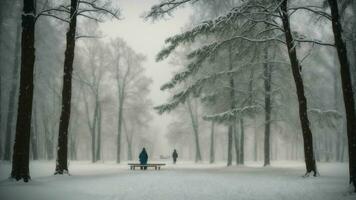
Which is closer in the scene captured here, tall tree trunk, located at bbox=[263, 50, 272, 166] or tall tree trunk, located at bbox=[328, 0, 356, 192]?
tall tree trunk, located at bbox=[328, 0, 356, 192]

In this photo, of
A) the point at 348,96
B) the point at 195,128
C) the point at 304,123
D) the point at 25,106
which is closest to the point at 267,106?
the point at 304,123

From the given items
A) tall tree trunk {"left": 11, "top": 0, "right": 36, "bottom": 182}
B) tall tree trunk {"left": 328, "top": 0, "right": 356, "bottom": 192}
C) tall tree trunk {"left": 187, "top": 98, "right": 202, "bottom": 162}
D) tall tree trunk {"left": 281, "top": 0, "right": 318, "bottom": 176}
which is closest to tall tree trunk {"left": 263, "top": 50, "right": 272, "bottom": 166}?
tall tree trunk {"left": 281, "top": 0, "right": 318, "bottom": 176}

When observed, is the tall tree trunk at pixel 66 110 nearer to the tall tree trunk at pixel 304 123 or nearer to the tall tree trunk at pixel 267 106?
the tall tree trunk at pixel 304 123

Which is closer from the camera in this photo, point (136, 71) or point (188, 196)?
point (188, 196)

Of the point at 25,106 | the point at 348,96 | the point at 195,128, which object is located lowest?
the point at 195,128

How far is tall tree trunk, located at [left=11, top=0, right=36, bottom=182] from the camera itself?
13.1m

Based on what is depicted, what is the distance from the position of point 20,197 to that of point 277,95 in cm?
2000

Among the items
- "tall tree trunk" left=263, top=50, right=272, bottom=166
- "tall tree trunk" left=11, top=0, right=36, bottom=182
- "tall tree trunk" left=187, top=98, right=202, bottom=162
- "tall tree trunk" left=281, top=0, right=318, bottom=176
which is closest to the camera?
"tall tree trunk" left=11, top=0, right=36, bottom=182

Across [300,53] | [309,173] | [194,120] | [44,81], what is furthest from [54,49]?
[309,173]

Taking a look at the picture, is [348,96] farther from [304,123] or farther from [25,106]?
[25,106]

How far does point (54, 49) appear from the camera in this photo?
116 feet

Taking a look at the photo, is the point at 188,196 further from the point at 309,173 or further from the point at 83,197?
the point at 309,173

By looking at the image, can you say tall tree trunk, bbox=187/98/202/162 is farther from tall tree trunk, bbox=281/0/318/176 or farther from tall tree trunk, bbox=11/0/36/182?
tall tree trunk, bbox=11/0/36/182

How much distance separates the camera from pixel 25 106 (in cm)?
1338
